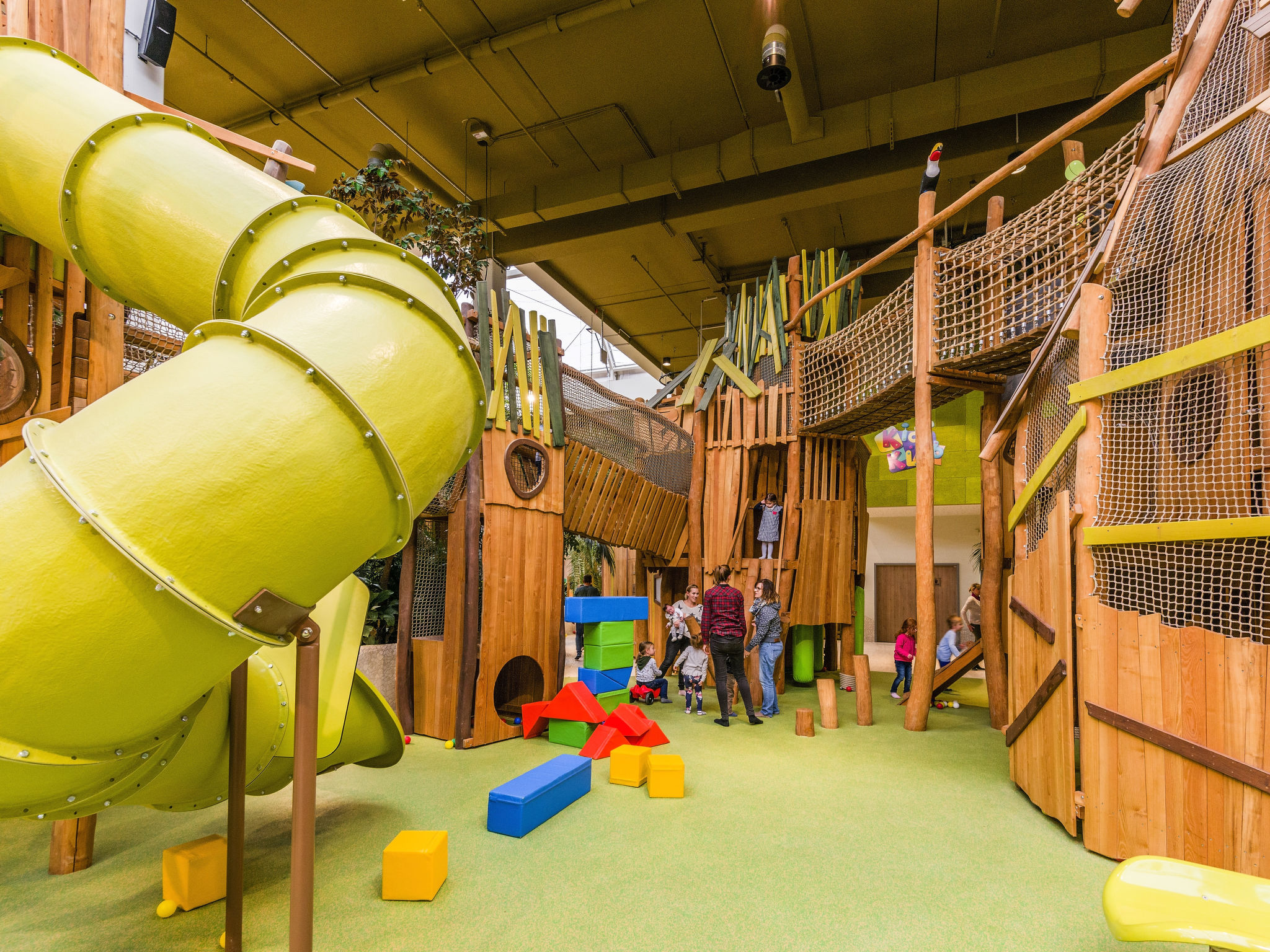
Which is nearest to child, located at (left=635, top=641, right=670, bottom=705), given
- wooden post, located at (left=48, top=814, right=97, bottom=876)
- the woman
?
the woman

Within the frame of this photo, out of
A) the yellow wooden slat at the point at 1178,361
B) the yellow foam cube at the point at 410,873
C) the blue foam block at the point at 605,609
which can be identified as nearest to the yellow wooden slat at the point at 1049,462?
the yellow wooden slat at the point at 1178,361

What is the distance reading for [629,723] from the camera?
5.98 metres

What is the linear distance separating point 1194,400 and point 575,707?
16.6ft

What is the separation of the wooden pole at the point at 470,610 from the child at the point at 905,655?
5440mm

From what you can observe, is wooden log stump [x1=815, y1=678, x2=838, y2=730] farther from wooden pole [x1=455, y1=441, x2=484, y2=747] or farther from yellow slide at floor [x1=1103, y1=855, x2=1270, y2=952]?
yellow slide at floor [x1=1103, y1=855, x2=1270, y2=952]

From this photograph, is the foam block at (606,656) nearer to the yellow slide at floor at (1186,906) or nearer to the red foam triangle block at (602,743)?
the red foam triangle block at (602,743)

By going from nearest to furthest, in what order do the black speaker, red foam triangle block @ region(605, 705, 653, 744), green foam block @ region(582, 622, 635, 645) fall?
1. the black speaker
2. red foam triangle block @ region(605, 705, 653, 744)
3. green foam block @ region(582, 622, 635, 645)

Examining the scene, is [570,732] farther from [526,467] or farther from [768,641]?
[526,467]

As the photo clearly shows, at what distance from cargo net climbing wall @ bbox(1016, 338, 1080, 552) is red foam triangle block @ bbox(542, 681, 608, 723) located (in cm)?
392

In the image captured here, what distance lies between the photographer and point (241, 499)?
1.56m

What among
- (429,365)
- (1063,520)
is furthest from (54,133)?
(1063,520)

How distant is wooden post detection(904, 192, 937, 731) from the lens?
6.79 metres

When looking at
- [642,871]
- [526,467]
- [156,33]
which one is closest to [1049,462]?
[642,871]

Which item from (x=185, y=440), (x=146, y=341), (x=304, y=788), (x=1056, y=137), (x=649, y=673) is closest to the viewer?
(x=185, y=440)
